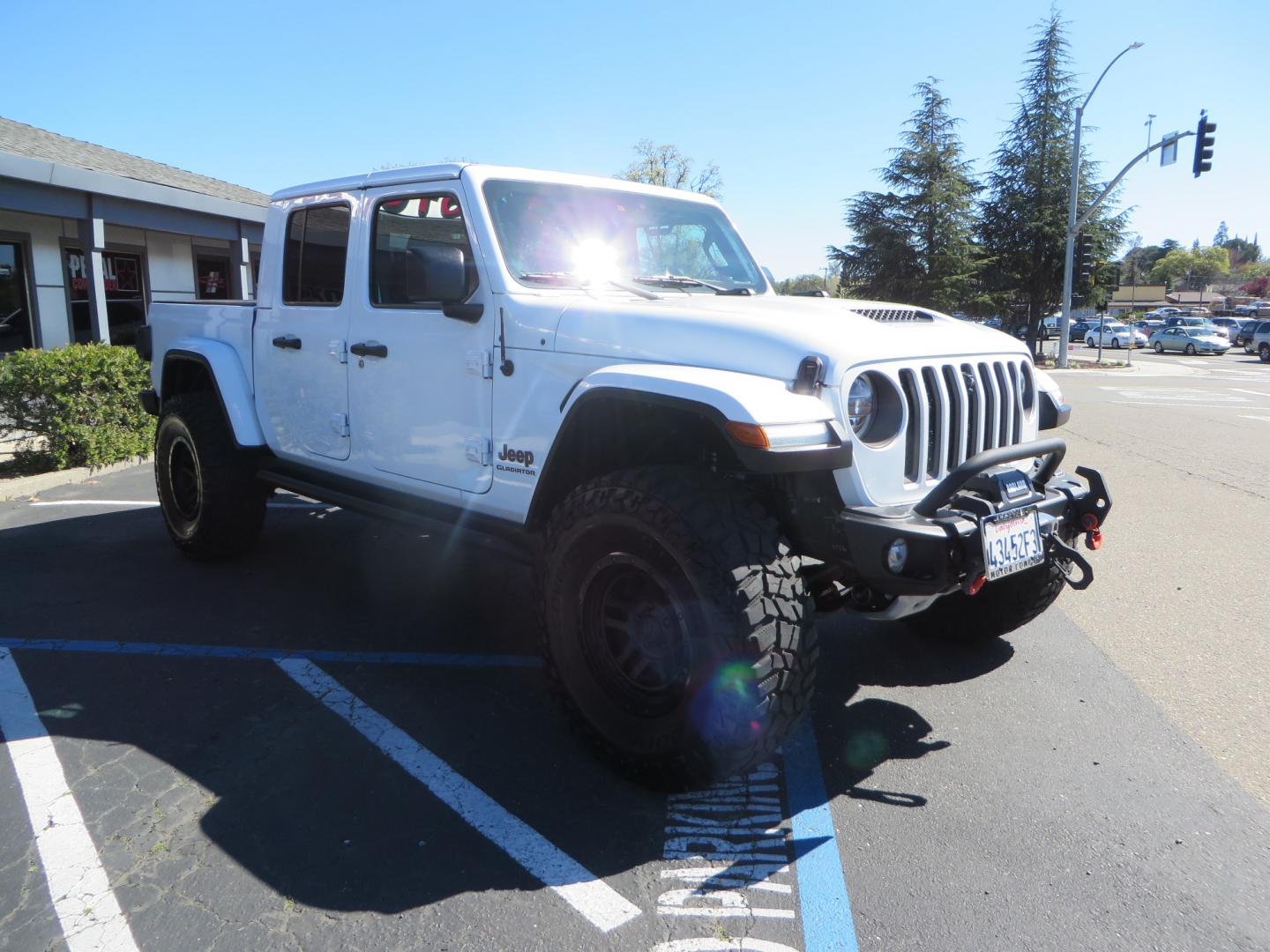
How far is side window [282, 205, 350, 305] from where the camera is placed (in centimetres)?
445

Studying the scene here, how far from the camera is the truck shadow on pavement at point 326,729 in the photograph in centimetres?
272

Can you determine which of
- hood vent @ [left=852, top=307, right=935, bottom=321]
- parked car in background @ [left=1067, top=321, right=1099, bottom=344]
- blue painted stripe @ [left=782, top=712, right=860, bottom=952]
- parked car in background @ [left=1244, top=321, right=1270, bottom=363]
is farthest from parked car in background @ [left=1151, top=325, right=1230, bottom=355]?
blue painted stripe @ [left=782, top=712, right=860, bottom=952]

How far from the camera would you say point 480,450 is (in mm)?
3742

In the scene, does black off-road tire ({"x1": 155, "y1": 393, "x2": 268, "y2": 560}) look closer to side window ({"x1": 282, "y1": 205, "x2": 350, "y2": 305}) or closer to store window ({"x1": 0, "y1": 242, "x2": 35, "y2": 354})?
side window ({"x1": 282, "y1": 205, "x2": 350, "y2": 305})

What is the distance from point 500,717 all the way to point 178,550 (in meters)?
3.29

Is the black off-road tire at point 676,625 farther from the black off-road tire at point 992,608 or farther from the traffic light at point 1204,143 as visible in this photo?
the traffic light at point 1204,143

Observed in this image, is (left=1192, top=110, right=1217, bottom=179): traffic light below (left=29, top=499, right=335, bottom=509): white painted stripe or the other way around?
the other way around

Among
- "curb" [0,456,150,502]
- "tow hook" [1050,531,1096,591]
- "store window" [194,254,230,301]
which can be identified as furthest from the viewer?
"store window" [194,254,230,301]

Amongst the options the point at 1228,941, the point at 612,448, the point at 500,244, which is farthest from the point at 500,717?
the point at 1228,941

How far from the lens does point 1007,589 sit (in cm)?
398

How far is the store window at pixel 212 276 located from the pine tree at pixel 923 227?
64.9 feet

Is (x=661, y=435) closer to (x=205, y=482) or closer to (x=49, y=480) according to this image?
(x=205, y=482)

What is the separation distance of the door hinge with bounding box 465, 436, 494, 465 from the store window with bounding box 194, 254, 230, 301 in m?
16.9

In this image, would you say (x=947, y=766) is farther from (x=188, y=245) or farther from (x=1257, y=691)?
(x=188, y=245)
